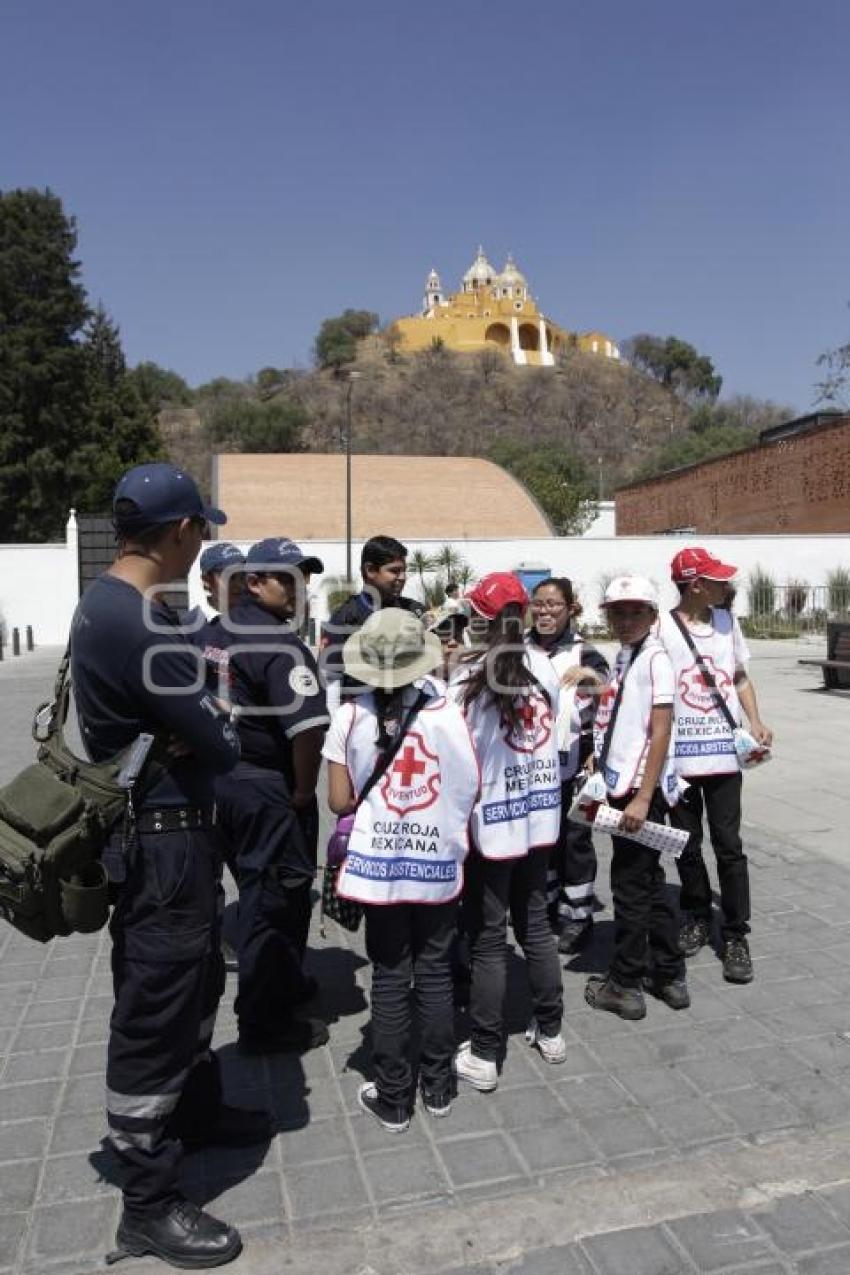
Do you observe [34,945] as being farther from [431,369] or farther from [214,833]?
[431,369]

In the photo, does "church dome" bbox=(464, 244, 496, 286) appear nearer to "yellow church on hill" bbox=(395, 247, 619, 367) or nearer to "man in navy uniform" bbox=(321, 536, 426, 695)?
"yellow church on hill" bbox=(395, 247, 619, 367)

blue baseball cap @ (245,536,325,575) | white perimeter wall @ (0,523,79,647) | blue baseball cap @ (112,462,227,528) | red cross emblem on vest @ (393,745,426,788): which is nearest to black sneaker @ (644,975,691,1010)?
red cross emblem on vest @ (393,745,426,788)

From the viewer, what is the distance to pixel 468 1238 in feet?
8.23

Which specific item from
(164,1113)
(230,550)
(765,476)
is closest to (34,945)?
(230,550)

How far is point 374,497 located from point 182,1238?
45.0m

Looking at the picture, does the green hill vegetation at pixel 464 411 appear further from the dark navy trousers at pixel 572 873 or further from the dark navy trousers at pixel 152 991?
the dark navy trousers at pixel 152 991

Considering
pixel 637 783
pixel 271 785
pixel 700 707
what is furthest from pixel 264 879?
pixel 700 707

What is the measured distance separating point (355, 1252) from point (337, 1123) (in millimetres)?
603

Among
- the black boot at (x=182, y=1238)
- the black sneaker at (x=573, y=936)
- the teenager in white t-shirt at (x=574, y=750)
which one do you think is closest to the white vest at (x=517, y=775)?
the teenager in white t-shirt at (x=574, y=750)

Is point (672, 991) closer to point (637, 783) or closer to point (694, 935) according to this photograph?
point (694, 935)

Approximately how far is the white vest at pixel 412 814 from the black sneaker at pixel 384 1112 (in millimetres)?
682

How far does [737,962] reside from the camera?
13.3 ft

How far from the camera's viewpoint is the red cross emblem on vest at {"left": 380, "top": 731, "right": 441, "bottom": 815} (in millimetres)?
2980

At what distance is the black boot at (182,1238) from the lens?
2.41 metres
